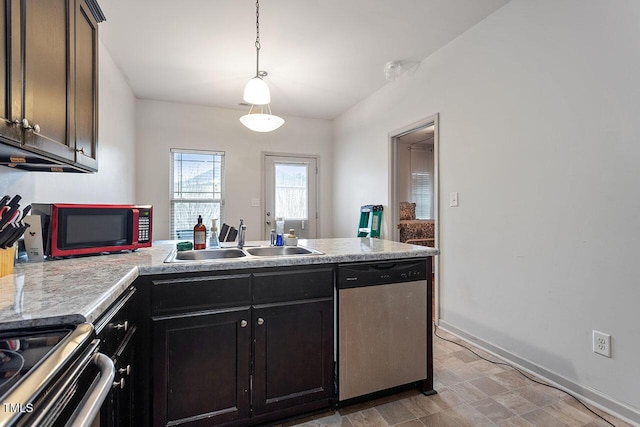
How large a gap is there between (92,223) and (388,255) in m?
1.63

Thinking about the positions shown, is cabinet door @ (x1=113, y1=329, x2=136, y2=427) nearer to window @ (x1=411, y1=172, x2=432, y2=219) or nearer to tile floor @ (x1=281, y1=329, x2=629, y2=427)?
tile floor @ (x1=281, y1=329, x2=629, y2=427)

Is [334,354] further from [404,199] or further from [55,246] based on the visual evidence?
[404,199]

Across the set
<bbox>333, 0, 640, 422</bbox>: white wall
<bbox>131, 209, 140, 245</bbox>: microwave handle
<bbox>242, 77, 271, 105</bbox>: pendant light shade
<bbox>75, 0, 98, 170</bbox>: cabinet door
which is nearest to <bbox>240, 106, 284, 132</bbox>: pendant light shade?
<bbox>242, 77, 271, 105</bbox>: pendant light shade

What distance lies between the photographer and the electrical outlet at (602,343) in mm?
1785

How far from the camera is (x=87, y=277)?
48.6 inches

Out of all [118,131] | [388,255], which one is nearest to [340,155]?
[118,131]

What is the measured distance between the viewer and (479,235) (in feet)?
8.66

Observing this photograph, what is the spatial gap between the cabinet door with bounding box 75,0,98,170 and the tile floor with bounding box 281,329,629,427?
180cm

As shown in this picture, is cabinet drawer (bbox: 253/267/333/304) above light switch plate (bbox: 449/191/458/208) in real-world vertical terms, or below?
below

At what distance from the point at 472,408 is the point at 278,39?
Answer: 3206mm

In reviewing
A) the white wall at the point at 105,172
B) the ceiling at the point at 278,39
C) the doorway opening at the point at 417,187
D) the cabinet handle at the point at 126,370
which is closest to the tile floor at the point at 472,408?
the cabinet handle at the point at 126,370

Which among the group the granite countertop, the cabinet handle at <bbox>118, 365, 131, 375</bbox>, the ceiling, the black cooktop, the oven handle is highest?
the ceiling

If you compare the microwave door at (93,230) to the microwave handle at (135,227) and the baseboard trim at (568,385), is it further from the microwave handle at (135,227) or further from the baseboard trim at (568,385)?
the baseboard trim at (568,385)

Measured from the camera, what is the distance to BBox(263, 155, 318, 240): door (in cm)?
512
